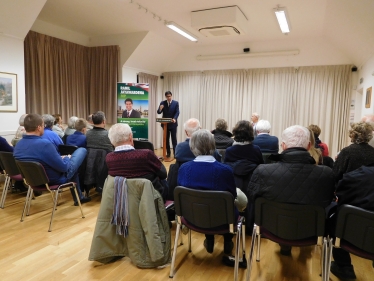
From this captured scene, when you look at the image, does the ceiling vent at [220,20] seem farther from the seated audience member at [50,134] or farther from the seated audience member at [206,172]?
the seated audience member at [206,172]

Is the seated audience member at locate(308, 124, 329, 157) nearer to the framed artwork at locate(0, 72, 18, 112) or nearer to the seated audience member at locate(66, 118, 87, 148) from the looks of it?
the seated audience member at locate(66, 118, 87, 148)

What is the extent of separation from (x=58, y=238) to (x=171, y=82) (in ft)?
22.4

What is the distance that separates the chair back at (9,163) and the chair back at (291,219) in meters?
3.13

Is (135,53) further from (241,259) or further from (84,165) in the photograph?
(241,259)

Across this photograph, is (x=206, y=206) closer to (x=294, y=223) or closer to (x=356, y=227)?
(x=294, y=223)

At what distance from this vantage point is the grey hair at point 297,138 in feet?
6.45

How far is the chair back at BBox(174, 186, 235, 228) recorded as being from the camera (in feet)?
6.36

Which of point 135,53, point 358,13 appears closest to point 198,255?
point 358,13

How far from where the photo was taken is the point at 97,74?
24.5 ft

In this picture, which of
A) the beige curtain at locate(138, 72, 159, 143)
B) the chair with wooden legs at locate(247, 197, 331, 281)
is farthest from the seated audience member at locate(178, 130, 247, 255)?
the beige curtain at locate(138, 72, 159, 143)

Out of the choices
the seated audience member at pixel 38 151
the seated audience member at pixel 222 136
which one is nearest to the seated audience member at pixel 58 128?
the seated audience member at pixel 38 151

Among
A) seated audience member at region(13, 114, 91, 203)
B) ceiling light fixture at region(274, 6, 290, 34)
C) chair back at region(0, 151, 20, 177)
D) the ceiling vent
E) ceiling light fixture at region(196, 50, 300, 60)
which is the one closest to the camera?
seated audience member at region(13, 114, 91, 203)

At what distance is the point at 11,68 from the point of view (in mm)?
4922

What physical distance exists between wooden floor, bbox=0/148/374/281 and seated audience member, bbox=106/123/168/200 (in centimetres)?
75
